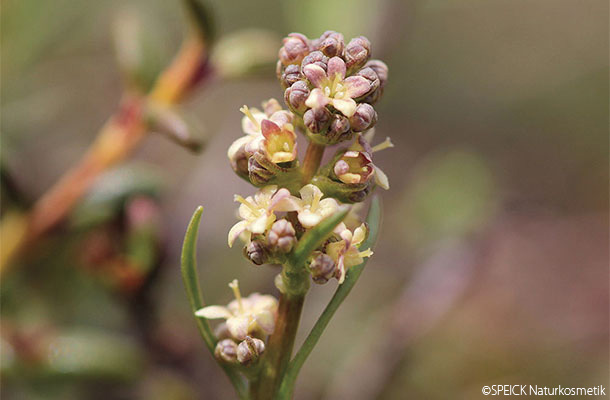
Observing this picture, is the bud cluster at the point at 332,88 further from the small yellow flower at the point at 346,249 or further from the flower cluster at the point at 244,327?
the flower cluster at the point at 244,327

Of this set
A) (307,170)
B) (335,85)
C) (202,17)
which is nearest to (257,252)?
(307,170)

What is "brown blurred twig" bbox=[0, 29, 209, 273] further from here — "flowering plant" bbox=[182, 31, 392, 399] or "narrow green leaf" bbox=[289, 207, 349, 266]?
"narrow green leaf" bbox=[289, 207, 349, 266]

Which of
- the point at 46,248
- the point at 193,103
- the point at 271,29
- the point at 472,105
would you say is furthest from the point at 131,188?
the point at 472,105

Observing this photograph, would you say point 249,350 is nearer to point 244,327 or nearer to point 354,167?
point 244,327

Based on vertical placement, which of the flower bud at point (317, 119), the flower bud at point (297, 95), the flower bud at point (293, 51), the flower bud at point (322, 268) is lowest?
the flower bud at point (322, 268)


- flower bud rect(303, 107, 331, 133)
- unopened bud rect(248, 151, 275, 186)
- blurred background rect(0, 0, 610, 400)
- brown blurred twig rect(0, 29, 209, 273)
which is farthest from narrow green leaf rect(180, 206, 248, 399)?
brown blurred twig rect(0, 29, 209, 273)

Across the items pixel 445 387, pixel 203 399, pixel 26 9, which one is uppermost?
pixel 26 9

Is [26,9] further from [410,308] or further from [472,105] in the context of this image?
[472,105]

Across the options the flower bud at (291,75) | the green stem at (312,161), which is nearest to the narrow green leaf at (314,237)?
the green stem at (312,161)
